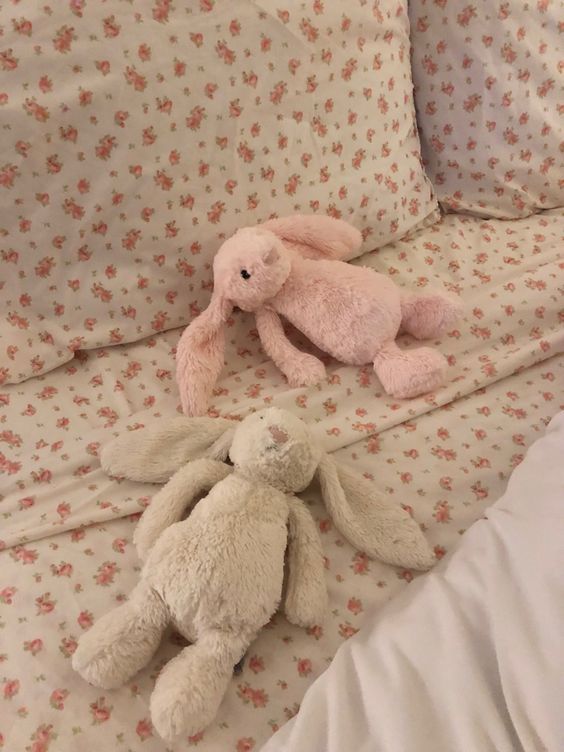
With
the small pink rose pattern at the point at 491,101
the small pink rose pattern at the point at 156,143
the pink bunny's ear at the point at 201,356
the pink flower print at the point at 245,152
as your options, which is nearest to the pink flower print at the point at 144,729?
the pink bunny's ear at the point at 201,356

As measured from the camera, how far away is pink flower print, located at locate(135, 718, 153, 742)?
0.60m

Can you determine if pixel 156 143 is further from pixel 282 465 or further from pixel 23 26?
pixel 282 465

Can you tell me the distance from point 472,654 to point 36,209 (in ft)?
2.41

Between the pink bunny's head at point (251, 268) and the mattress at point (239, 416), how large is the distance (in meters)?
0.11

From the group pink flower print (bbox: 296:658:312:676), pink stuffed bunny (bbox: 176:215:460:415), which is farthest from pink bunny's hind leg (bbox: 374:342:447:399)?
pink flower print (bbox: 296:658:312:676)

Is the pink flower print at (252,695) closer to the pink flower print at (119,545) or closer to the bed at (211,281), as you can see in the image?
the bed at (211,281)

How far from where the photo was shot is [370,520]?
0.73 m

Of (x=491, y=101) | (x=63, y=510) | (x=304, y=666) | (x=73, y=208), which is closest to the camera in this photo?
(x=304, y=666)

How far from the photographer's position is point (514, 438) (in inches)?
34.2

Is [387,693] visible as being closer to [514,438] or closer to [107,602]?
[107,602]

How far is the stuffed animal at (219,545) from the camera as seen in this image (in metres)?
0.62

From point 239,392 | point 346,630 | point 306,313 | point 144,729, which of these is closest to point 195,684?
point 144,729

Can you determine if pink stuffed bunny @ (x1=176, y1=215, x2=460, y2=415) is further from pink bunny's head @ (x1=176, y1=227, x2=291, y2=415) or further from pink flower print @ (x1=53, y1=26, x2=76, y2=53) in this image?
pink flower print @ (x1=53, y1=26, x2=76, y2=53)

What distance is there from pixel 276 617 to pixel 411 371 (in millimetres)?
378
